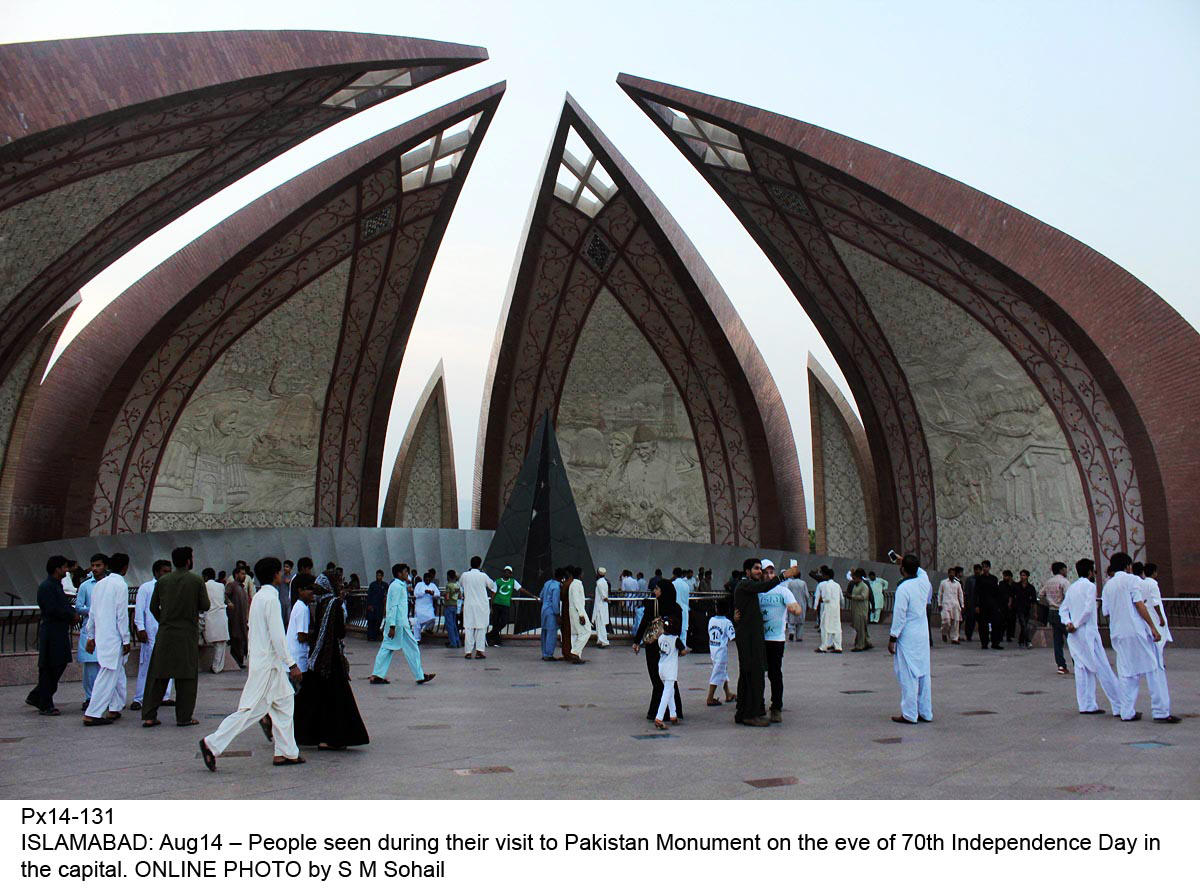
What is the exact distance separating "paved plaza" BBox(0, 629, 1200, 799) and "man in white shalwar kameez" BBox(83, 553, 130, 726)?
4.9 inches

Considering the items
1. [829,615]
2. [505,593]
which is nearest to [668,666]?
[829,615]

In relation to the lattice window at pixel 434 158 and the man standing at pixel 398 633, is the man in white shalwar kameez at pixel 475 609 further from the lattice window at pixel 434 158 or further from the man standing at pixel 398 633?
the lattice window at pixel 434 158

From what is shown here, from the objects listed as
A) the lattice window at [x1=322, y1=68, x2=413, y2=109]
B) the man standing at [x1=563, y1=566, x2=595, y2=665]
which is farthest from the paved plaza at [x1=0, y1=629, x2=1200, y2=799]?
the lattice window at [x1=322, y1=68, x2=413, y2=109]

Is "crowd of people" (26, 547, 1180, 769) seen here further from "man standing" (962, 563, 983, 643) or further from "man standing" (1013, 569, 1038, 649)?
"man standing" (962, 563, 983, 643)

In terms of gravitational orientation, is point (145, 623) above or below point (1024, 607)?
above

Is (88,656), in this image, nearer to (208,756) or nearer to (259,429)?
(208,756)

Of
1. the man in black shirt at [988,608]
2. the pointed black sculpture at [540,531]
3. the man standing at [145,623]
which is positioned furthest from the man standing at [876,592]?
the man standing at [145,623]

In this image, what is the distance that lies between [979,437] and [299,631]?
9.75m

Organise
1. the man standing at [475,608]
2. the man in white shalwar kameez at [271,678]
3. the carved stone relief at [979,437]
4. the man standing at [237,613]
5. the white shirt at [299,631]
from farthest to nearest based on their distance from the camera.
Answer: the carved stone relief at [979,437] < the man standing at [475,608] < the man standing at [237,613] < the white shirt at [299,631] < the man in white shalwar kameez at [271,678]

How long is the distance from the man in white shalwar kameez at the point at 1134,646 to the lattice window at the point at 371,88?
7527 millimetres

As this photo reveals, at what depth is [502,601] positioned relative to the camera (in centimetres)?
1029

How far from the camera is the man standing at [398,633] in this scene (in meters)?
6.70
